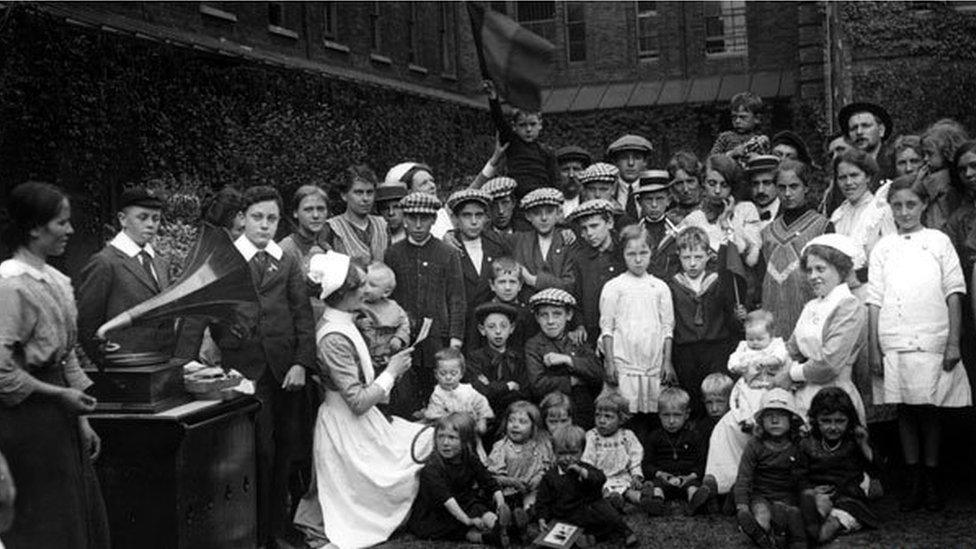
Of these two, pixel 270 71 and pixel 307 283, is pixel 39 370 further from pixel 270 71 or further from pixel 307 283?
pixel 270 71

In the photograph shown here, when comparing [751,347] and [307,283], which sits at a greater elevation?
[307,283]

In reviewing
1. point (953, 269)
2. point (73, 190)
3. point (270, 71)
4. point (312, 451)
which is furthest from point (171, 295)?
point (270, 71)

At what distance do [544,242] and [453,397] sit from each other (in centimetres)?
183

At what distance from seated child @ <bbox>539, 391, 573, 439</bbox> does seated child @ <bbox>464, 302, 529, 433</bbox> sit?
0.36 meters

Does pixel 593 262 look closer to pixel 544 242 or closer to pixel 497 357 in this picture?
pixel 544 242

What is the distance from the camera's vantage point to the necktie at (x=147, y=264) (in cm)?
675

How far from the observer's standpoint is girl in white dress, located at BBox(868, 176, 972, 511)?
278 inches

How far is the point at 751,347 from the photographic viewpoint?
24.8 feet

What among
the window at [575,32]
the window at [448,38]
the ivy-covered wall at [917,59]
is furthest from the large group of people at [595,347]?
the window at [575,32]

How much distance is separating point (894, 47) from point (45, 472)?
1566 centimetres

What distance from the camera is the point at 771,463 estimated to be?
7.02 metres

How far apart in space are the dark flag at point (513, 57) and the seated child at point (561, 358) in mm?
2544

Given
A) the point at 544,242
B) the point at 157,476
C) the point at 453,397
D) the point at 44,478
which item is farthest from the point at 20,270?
the point at 544,242

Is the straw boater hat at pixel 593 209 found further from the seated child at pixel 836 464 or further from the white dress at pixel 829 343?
the seated child at pixel 836 464
